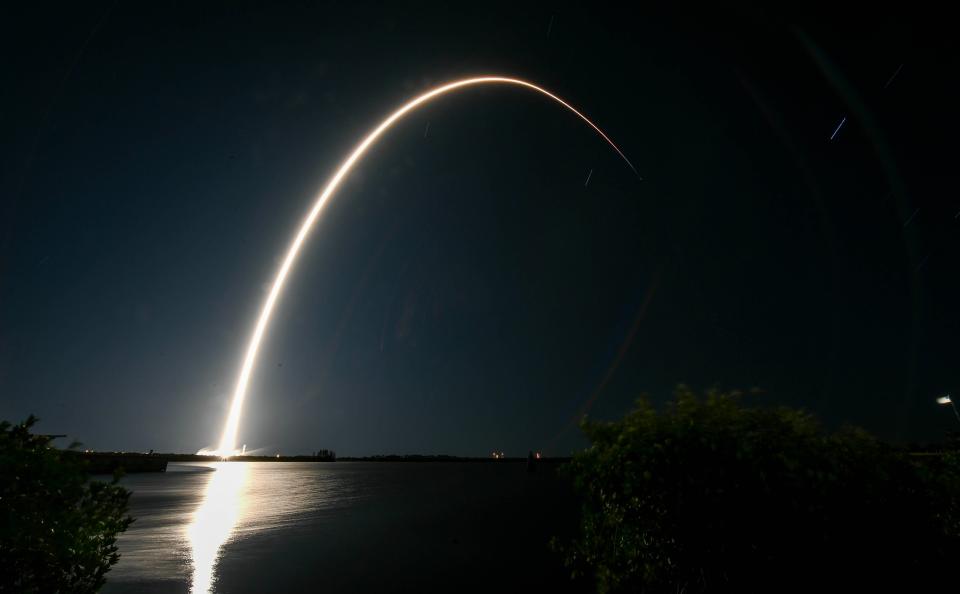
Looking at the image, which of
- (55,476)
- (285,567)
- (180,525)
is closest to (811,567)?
(55,476)

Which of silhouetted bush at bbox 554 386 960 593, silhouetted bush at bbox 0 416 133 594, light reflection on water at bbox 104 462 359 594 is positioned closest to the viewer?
silhouetted bush at bbox 0 416 133 594

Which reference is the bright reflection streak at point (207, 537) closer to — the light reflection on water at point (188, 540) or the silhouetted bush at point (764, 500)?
the light reflection on water at point (188, 540)

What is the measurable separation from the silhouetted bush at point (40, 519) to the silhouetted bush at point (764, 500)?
19.7 feet

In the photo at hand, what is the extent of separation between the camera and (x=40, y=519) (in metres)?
5.23

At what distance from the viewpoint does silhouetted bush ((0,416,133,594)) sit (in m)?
5.06

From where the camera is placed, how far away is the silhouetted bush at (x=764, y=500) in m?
5.95

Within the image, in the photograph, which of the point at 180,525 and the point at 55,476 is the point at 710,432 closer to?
the point at 55,476

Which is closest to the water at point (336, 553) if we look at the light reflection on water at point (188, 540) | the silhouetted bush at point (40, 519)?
the light reflection on water at point (188, 540)

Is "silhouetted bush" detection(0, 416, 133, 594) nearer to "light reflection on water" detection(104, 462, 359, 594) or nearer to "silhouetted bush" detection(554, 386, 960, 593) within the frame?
"silhouetted bush" detection(554, 386, 960, 593)

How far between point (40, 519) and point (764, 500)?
8288 millimetres

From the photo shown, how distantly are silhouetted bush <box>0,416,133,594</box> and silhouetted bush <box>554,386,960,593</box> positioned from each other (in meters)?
6.00

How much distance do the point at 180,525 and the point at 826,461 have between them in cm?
3303

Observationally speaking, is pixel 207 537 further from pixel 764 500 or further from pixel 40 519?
pixel 764 500

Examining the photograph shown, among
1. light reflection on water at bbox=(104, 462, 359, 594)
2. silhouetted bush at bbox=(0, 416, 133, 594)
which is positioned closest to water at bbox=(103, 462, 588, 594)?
light reflection on water at bbox=(104, 462, 359, 594)
